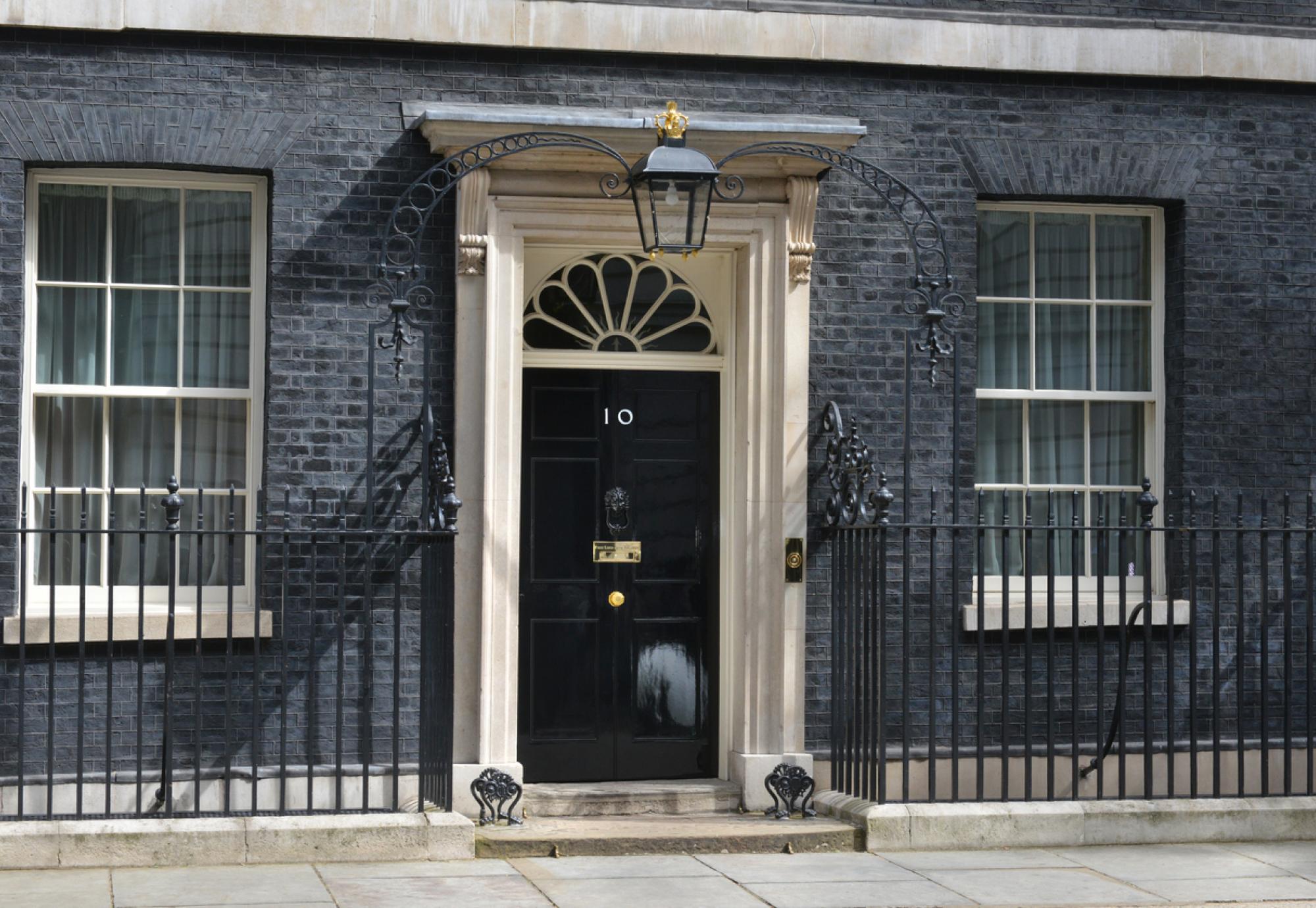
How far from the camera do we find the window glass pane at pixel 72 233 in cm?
866

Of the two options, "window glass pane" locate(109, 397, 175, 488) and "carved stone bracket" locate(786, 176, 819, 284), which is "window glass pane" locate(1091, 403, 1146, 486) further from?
"window glass pane" locate(109, 397, 175, 488)

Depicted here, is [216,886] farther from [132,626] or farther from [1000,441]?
[1000,441]

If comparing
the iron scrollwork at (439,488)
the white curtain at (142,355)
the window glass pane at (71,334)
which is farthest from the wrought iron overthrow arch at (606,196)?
the window glass pane at (71,334)

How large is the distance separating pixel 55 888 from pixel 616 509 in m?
3.43

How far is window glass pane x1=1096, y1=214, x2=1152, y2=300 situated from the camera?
31.8 feet

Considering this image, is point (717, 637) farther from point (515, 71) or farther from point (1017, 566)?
point (515, 71)

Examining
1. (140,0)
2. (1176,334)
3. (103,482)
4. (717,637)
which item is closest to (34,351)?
(103,482)

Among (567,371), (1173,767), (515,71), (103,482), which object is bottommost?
(1173,767)

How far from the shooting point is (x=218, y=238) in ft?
29.0

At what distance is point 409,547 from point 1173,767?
4.24 metres

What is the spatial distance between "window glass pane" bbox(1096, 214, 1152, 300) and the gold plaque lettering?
10.1 ft

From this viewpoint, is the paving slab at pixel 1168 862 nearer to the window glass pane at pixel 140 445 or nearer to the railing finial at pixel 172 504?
the railing finial at pixel 172 504

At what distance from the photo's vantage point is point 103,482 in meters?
8.70

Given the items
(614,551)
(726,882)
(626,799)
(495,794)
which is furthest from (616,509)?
(726,882)
